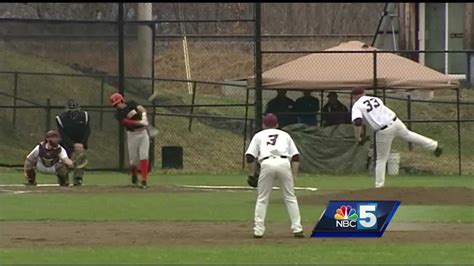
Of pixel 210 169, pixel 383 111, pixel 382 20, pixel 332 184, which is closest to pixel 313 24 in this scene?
pixel 382 20

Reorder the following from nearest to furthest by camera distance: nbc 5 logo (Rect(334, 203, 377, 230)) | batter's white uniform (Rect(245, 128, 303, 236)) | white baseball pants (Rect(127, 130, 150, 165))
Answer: nbc 5 logo (Rect(334, 203, 377, 230)) < batter's white uniform (Rect(245, 128, 303, 236)) < white baseball pants (Rect(127, 130, 150, 165))

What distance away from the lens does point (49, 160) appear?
25234 mm

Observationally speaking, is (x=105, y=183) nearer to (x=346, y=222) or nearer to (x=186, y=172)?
(x=186, y=172)

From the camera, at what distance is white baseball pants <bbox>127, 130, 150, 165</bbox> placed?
966 inches

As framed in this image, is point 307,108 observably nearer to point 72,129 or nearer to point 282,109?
point 282,109

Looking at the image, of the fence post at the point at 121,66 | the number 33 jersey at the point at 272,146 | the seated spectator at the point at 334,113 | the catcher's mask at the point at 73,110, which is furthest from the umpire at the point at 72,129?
the number 33 jersey at the point at 272,146

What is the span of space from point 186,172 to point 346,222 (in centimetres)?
1484

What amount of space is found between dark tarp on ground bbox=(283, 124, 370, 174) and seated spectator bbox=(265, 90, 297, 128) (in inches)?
21.0

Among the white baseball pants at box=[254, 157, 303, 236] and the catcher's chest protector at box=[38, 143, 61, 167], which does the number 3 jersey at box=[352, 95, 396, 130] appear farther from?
the white baseball pants at box=[254, 157, 303, 236]

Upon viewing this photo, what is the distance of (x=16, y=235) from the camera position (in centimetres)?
1666

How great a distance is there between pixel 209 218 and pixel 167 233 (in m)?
2.27

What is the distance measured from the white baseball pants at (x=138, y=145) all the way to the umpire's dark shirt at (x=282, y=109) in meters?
7.04

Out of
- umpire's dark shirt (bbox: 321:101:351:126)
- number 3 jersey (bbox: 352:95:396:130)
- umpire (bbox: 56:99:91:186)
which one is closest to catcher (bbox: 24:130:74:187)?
umpire (bbox: 56:99:91:186)

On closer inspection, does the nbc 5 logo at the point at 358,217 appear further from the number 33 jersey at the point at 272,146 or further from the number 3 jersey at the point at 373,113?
the number 3 jersey at the point at 373,113
